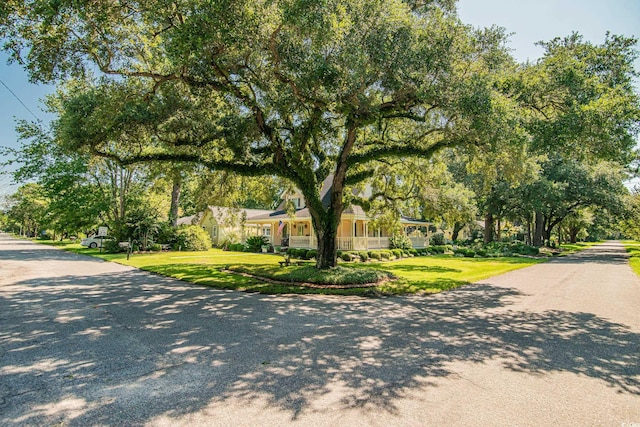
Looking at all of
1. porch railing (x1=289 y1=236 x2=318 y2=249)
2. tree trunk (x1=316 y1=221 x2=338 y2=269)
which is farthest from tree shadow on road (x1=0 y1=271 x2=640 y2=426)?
porch railing (x1=289 y1=236 x2=318 y2=249)

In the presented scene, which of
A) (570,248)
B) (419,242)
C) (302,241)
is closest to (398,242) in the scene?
(419,242)

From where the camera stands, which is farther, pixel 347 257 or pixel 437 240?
pixel 437 240

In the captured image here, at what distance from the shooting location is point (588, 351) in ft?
17.3

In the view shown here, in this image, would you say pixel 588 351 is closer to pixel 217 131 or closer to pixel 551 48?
pixel 551 48

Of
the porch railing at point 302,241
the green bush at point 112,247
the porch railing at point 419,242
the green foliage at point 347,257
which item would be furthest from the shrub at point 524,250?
the green bush at point 112,247

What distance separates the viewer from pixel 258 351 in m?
5.09

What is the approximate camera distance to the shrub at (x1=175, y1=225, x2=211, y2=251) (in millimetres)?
30797

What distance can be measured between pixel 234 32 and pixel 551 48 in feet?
35.2

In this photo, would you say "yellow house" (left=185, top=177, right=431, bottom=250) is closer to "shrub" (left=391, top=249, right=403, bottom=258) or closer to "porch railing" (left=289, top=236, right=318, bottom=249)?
"porch railing" (left=289, top=236, right=318, bottom=249)

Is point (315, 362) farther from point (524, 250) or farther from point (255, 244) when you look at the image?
point (524, 250)

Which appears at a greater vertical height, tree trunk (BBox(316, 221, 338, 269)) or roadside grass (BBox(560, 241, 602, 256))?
tree trunk (BBox(316, 221, 338, 269))

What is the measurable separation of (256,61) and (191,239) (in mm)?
25053

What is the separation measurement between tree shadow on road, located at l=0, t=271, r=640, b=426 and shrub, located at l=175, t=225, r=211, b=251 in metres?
22.2

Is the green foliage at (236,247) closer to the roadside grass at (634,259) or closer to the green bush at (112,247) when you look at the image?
the green bush at (112,247)
